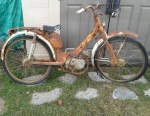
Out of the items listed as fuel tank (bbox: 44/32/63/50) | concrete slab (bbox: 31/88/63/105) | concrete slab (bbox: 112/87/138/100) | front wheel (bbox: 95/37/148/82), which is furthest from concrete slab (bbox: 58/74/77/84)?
concrete slab (bbox: 112/87/138/100)

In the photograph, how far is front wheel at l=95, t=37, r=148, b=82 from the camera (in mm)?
3760

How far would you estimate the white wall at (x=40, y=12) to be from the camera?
13.0ft

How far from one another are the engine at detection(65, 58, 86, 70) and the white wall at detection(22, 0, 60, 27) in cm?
78

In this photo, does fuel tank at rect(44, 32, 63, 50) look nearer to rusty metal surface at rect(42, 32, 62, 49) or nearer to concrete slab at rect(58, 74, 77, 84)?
rusty metal surface at rect(42, 32, 62, 49)

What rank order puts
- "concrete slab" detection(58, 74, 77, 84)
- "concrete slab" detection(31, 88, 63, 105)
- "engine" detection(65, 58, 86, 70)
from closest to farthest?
1. "concrete slab" detection(31, 88, 63, 105)
2. "engine" detection(65, 58, 86, 70)
3. "concrete slab" detection(58, 74, 77, 84)

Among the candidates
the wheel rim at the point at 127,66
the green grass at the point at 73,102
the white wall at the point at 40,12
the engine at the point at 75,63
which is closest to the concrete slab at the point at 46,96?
the green grass at the point at 73,102

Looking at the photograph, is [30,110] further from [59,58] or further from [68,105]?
[59,58]

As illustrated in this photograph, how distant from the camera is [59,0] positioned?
155 inches

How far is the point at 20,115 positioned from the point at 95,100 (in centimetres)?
115

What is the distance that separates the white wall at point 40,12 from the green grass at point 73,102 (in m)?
1.03

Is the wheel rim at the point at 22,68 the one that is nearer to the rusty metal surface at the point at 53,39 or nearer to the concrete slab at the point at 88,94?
the rusty metal surface at the point at 53,39

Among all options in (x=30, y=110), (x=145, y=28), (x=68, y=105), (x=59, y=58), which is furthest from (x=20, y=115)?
(x=145, y=28)

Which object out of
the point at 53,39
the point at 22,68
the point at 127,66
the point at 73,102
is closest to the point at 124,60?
the point at 127,66

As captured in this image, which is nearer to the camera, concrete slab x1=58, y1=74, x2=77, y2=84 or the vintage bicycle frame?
the vintage bicycle frame
